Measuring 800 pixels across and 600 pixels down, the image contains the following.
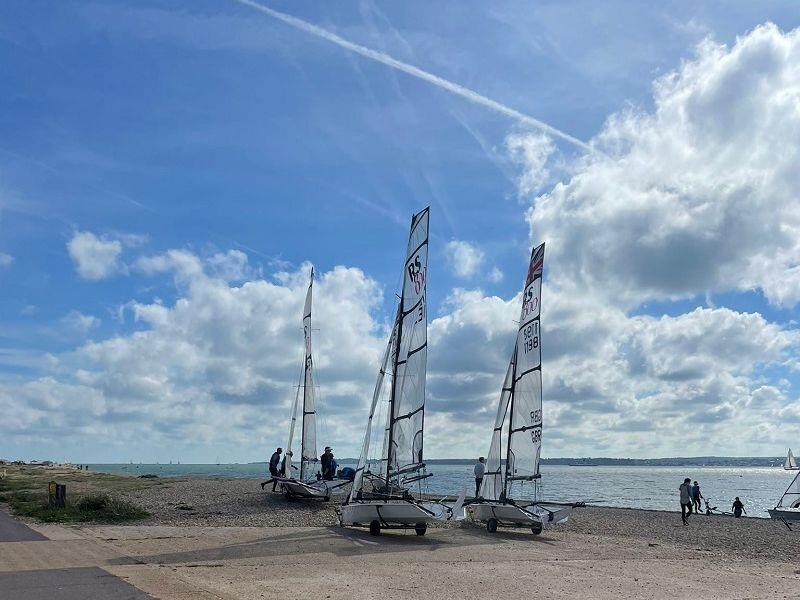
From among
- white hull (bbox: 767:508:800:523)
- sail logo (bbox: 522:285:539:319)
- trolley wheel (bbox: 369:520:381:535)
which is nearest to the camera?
trolley wheel (bbox: 369:520:381:535)

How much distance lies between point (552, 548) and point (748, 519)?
17.9m

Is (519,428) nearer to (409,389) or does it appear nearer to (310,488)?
(409,389)

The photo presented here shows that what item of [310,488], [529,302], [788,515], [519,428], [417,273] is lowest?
[788,515]

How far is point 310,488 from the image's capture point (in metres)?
28.1

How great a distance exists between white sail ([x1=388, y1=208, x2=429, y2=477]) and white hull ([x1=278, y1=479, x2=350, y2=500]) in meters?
8.00

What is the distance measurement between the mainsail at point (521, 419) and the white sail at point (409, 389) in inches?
103

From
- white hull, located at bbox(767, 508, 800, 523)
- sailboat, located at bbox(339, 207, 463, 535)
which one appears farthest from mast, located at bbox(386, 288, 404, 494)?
white hull, located at bbox(767, 508, 800, 523)

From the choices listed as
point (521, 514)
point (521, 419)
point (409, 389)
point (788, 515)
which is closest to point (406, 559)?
point (521, 514)

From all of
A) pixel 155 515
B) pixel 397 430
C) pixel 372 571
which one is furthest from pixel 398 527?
pixel 155 515

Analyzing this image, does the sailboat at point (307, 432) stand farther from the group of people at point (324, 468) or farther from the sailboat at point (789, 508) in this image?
the sailboat at point (789, 508)

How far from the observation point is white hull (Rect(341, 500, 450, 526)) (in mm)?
18969

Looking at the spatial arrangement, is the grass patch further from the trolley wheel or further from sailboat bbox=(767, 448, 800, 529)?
sailboat bbox=(767, 448, 800, 529)

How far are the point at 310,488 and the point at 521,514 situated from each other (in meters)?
10.1

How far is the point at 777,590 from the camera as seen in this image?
42.1ft
